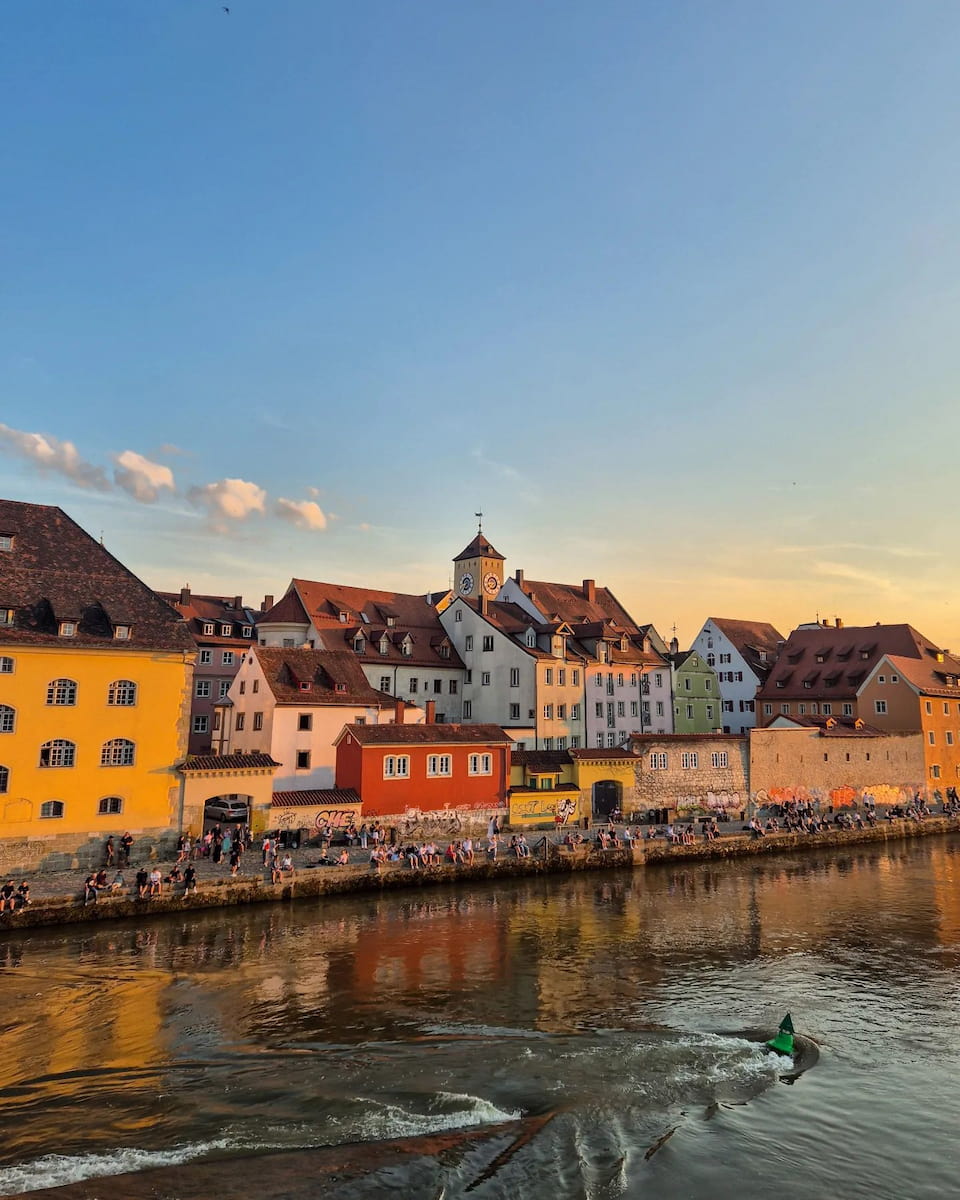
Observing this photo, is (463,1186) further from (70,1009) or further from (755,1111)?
(70,1009)

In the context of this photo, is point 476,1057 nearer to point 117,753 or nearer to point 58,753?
point 117,753

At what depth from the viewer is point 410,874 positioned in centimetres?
3459

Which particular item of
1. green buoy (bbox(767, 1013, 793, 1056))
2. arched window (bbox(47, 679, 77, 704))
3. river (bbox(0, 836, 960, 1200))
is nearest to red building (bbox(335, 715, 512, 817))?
river (bbox(0, 836, 960, 1200))

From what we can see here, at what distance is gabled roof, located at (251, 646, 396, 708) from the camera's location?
4228cm

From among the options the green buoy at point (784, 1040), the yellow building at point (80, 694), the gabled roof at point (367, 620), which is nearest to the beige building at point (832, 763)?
the gabled roof at point (367, 620)

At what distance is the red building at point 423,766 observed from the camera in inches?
1538

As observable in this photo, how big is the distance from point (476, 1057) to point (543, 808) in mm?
28398

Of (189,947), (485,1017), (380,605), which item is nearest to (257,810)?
(189,947)

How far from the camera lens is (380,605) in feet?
203

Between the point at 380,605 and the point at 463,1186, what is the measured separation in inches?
2020

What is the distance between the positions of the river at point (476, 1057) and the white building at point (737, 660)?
157ft

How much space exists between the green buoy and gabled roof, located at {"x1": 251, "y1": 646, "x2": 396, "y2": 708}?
2928 cm

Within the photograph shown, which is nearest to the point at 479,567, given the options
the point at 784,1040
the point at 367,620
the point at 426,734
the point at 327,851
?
the point at 367,620

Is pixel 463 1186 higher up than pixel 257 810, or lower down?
lower down
